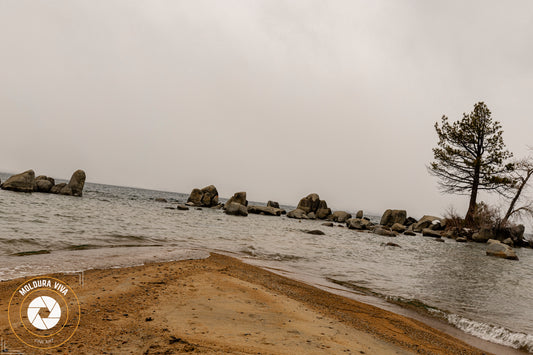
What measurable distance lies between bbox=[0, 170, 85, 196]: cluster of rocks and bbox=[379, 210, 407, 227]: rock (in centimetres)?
4655

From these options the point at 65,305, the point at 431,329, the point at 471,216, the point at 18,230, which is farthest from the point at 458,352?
the point at 471,216

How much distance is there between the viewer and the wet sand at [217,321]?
3.15 metres

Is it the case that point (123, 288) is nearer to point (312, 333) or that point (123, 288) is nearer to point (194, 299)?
point (194, 299)

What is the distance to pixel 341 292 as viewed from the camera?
787cm

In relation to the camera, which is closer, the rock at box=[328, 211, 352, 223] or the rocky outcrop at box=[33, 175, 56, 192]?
the rocky outcrop at box=[33, 175, 56, 192]

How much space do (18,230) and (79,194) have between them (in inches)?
1383

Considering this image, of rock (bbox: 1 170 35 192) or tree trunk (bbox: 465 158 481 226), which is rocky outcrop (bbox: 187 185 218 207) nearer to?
rock (bbox: 1 170 35 192)

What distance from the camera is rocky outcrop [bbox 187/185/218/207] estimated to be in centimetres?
5441

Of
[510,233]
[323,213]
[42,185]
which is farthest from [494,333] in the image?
[323,213]

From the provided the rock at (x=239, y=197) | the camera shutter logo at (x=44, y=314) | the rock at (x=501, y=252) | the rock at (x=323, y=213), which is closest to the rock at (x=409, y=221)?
the rock at (x=323, y=213)

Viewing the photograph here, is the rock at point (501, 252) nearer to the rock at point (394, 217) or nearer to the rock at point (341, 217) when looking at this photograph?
the rock at point (394, 217)

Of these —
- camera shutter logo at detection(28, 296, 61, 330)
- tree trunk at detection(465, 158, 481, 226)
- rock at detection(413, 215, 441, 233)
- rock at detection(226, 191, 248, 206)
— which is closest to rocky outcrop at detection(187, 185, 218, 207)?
rock at detection(226, 191, 248, 206)

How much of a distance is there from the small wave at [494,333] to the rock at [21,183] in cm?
4604

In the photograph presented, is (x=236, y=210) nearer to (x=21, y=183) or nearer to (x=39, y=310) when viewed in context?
(x=21, y=183)
